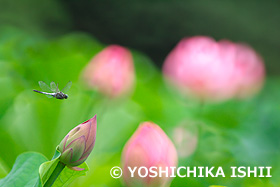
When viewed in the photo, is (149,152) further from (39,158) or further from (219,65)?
(219,65)

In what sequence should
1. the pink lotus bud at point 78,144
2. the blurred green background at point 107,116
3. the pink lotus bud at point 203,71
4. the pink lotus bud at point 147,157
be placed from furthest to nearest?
the pink lotus bud at point 203,71 → the blurred green background at point 107,116 → the pink lotus bud at point 147,157 → the pink lotus bud at point 78,144

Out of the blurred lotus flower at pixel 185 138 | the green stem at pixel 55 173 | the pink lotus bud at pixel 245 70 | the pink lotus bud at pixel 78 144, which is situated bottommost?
the green stem at pixel 55 173

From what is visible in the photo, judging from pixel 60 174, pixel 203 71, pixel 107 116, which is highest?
pixel 203 71

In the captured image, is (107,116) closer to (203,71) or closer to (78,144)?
(203,71)

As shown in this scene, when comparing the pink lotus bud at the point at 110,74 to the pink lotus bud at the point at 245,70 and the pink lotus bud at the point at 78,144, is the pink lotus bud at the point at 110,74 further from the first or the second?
the pink lotus bud at the point at 78,144

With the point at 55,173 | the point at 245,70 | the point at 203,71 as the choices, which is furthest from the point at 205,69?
the point at 55,173

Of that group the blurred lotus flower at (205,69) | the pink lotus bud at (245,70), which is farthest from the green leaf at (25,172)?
the pink lotus bud at (245,70)
